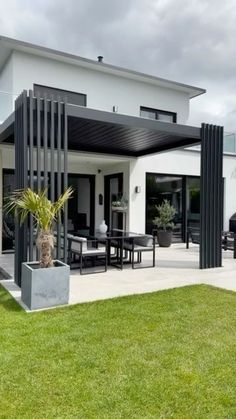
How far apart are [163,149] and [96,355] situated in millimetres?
7487

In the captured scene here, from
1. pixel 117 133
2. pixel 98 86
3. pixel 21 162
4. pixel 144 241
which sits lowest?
pixel 144 241

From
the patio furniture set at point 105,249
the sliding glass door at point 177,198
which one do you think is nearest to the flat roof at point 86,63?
the sliding glass door at point 177,198

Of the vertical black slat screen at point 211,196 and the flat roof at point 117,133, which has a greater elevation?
the flat roof at point 117,133

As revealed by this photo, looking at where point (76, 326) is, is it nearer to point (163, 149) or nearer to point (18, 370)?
point (18, 370)

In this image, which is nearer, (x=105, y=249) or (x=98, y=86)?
(x=105, y=249)

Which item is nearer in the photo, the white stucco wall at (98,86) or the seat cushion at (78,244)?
the seat cushion at (78,244)

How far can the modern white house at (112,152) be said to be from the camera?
10.9 m

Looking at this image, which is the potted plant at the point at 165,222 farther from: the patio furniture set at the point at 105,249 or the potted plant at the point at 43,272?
the potted plant at the point at 43,272

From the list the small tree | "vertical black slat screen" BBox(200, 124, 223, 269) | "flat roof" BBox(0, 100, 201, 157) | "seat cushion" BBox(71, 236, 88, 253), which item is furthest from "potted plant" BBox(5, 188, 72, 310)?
the small tree

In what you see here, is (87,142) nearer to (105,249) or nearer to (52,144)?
(105,249)

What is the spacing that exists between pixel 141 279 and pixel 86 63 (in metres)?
8.41

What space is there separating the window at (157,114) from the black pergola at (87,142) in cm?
333

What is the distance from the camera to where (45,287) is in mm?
4945

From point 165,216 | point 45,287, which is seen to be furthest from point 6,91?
point 45,287
